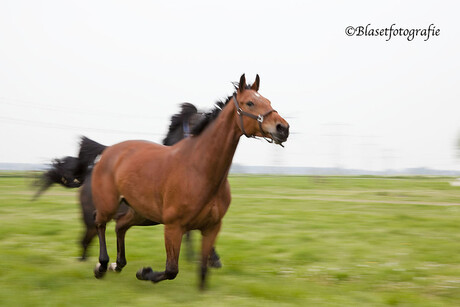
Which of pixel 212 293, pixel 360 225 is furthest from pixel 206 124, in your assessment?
pixel 360 225

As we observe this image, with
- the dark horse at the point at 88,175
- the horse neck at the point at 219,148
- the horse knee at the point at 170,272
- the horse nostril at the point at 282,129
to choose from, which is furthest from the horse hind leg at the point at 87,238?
the horse nostril at the point at 282,129

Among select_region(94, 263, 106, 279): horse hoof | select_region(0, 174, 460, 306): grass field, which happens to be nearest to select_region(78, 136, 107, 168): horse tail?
select_region(0, 174, 460, 306): grass field

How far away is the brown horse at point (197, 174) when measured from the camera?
17.5 ft

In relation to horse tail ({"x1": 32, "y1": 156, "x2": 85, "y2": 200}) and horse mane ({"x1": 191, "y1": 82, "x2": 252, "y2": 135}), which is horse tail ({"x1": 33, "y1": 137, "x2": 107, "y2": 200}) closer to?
horse tail ({"x1": 32, "y1": 156, "x2": 85, "y2": 200})

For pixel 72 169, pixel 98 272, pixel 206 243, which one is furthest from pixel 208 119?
pixel 72 169

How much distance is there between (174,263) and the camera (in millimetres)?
5363

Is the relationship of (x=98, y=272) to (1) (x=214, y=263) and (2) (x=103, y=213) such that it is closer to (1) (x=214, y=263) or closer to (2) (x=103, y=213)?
(2) (x=103, y=213)

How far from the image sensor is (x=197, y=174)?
546 cm

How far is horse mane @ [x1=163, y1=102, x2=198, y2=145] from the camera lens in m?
7.66

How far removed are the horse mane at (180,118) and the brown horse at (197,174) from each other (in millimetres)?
1548

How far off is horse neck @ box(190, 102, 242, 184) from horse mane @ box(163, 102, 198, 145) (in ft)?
6.83

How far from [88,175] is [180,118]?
66.7 inches

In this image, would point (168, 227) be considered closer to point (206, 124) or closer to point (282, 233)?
point (206, 124)

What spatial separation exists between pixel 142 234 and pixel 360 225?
5.70 meters
